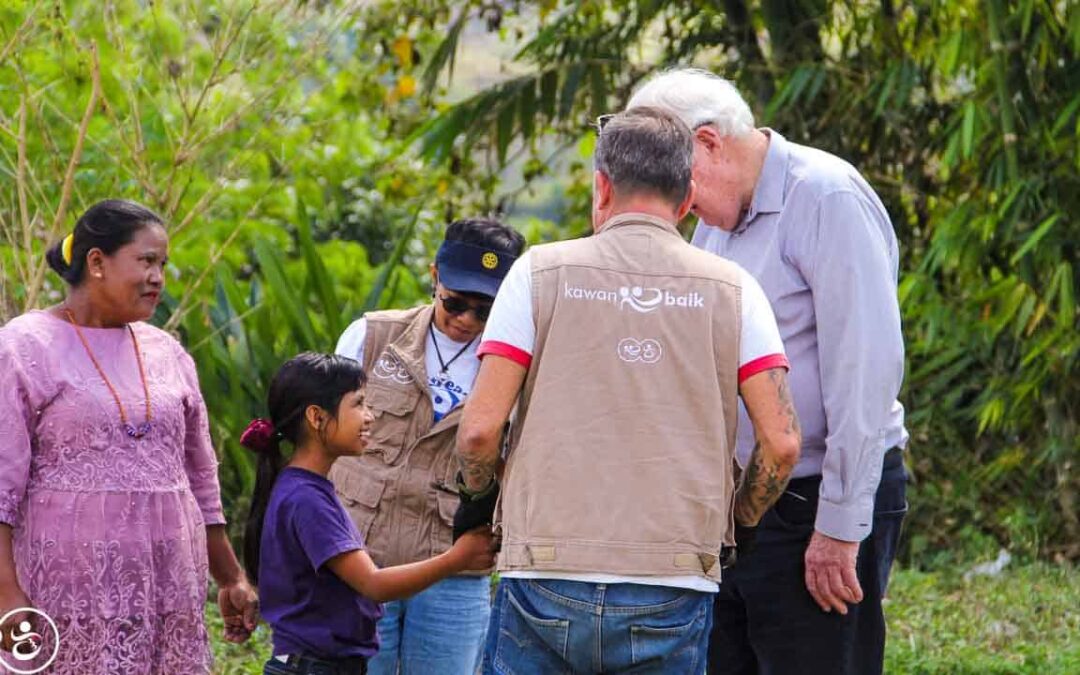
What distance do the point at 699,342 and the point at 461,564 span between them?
79 cm

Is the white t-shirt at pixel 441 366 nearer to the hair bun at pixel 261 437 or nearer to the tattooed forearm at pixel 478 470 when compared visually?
the hair bun at pixel 261 437

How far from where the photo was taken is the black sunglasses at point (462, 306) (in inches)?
174

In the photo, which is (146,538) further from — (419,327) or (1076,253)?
(1076,253)

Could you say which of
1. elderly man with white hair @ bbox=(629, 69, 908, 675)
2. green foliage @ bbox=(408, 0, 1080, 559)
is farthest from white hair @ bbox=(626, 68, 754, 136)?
green foliage @ bbox=(408, 0, 1080, 559)

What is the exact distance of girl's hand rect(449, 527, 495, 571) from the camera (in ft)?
11.6

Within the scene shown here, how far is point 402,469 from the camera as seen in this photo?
4375mm

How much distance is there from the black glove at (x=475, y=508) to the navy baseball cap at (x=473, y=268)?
991 millimetres

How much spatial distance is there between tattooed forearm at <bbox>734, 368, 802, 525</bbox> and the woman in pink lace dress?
1457mm

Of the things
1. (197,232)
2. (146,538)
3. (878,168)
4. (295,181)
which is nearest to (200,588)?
(146,538)

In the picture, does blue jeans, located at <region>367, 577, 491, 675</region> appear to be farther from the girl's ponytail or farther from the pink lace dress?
the pink lace dress

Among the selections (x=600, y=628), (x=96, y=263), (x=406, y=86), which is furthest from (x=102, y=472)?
(x=406, y=86)

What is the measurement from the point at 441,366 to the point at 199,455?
688 millimetres

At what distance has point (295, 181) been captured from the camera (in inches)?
481

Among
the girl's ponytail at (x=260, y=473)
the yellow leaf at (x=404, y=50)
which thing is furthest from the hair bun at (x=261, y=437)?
the yellow leaf at (x=404, y=50)
